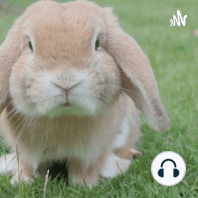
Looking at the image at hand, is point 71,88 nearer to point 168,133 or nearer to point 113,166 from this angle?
point 113,166

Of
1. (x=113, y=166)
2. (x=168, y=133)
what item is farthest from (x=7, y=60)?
(x=168, y=133)

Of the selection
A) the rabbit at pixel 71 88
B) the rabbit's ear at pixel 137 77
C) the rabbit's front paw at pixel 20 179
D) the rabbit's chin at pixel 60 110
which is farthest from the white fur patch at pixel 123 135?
the rabbit's chin at pixel 60 110

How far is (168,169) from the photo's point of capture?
2.40 metres

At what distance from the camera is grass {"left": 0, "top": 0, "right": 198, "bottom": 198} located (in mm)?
2291

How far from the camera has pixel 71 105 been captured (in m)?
1.91

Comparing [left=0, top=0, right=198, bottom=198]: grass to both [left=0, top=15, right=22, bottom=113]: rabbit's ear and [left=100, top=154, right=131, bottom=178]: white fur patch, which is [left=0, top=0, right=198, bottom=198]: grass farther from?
[left=0, top=15, right=22, bottom=113]: rabbit's ear

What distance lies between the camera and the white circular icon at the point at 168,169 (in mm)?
2312

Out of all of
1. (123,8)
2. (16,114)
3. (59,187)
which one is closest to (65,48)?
(16,114)

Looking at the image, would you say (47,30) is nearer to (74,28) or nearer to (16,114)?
(74,28)

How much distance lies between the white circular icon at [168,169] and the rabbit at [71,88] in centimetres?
30

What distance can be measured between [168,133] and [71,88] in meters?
1.69

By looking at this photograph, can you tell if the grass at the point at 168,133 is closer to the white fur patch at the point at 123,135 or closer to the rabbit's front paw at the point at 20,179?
the rabbit's front paw at the point at 20,179

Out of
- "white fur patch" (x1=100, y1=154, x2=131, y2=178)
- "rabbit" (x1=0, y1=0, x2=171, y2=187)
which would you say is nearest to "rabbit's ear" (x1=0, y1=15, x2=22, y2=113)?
"rabbit" (x1=0, y1=0, x2=171, y2=187)

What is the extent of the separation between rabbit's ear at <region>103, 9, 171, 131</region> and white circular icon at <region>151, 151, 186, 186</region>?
0.33 metres
